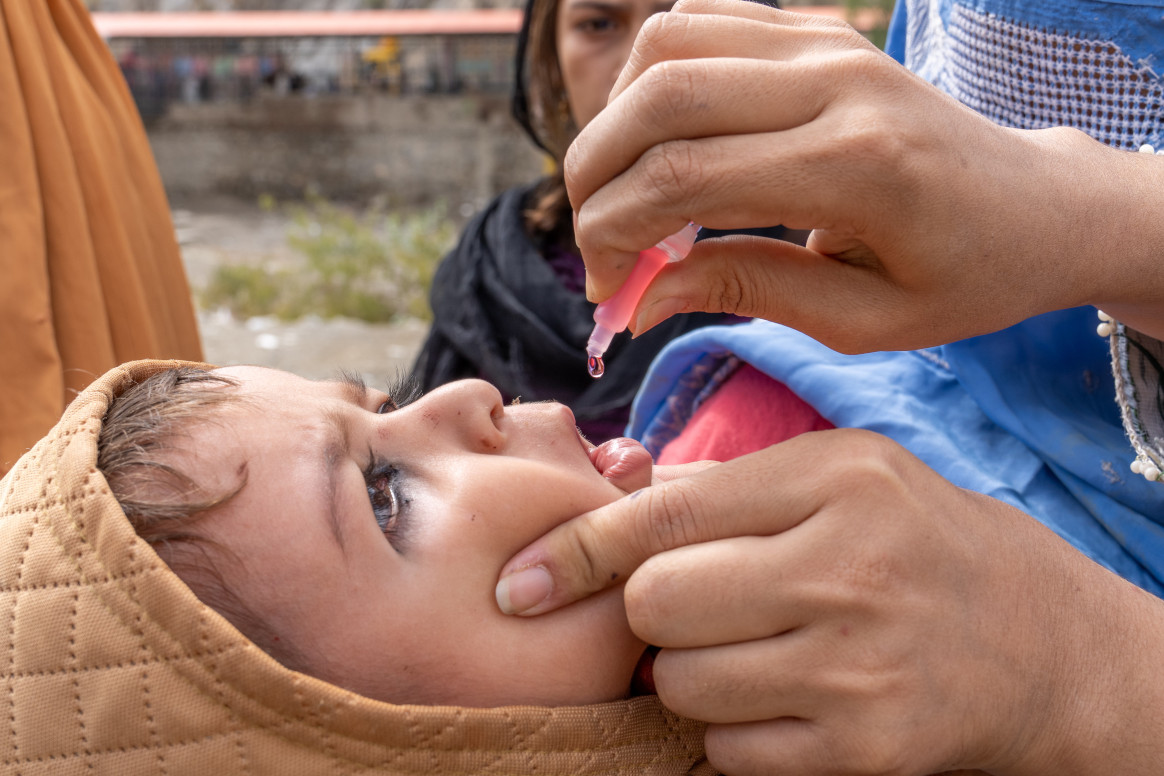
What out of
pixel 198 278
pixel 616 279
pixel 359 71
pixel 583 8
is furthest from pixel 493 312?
pixel 359 71

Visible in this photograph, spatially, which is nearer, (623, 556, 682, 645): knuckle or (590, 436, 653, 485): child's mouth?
(623, 556, 682, 645): knuckle

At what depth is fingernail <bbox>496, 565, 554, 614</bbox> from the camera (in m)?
0.93

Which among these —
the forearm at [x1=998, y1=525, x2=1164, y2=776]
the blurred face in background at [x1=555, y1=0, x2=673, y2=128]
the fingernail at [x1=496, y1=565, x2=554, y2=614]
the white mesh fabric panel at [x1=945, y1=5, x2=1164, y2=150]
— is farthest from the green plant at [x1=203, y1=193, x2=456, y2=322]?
the forearm at [x1=998, y1=525, x2=1164, y2=776]

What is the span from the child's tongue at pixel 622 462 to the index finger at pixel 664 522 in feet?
0.50

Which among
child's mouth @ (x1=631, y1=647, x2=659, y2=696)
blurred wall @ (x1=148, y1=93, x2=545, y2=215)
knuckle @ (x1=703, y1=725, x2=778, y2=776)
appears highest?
knuckle @ (x1=703, y1=725, x2=778, y2=776)

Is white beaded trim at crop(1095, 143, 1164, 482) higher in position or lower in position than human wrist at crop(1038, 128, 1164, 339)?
lower

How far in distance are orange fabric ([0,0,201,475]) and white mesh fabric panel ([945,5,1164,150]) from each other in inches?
65.6

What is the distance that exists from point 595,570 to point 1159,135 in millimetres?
877

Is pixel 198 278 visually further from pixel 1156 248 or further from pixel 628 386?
pixel 1156 248

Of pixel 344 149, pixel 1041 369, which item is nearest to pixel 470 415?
pixel 1041 369

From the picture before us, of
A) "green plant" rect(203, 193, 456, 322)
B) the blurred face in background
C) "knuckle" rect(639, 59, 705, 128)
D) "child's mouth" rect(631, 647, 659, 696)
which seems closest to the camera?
"knuckle" rect(639, 59, 705, 128)

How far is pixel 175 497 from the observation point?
953 millimetres

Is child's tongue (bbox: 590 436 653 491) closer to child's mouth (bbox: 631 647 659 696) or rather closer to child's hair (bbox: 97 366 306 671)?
child's mouth (bbox: 631 647 659 696)

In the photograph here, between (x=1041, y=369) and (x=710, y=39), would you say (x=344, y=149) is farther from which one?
(x=710, y=39)
